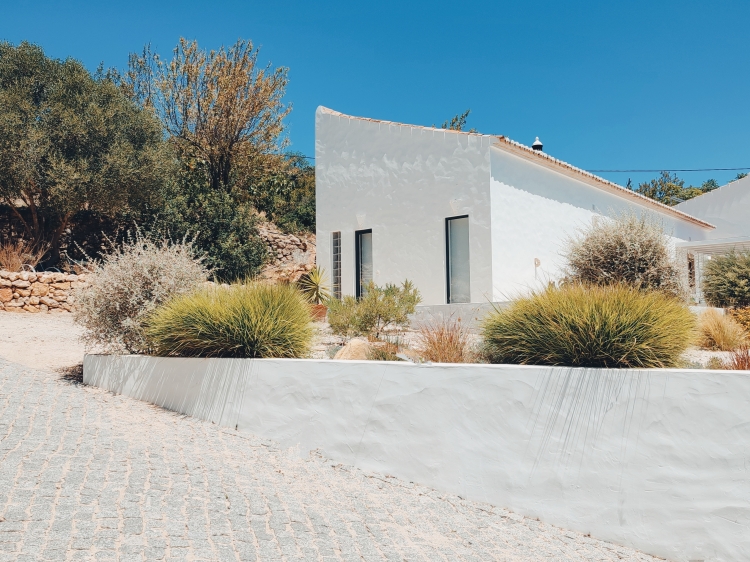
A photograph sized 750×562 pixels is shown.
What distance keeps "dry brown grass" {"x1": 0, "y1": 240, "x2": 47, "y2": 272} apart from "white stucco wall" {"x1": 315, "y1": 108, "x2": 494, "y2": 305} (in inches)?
309

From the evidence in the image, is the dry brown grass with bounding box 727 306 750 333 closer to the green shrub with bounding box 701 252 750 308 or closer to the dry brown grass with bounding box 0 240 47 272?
the green shrub with bounding box 701 252 750 308

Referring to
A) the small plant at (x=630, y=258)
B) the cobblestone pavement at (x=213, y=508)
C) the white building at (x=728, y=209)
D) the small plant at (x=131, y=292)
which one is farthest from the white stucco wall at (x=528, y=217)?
the white building at (x=728, y=209)

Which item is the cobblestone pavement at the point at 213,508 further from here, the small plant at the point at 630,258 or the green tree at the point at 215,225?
the green tree at the point at 215,225

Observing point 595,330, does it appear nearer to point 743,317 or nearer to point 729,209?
point 743,317

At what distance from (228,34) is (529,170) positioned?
41.6ft

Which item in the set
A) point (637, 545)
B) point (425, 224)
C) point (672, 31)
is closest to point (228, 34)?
point (425, 224)

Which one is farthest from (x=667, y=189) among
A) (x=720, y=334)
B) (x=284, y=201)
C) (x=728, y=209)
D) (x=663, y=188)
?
(x=720, y=334)

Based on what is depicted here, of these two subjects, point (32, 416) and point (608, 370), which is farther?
point (32, 416)

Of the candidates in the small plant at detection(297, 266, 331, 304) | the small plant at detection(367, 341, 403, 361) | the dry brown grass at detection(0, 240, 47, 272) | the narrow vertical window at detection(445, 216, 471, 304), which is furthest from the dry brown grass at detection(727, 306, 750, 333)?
the dry brown grass at detection(0, 240, 47, 272)

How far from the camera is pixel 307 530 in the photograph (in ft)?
14.7

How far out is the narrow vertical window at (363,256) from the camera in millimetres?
15688

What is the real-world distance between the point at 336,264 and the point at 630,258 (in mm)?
7784

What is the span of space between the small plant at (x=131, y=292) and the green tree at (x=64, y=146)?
29.9 feet

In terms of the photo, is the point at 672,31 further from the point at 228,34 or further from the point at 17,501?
the point at 17,501
